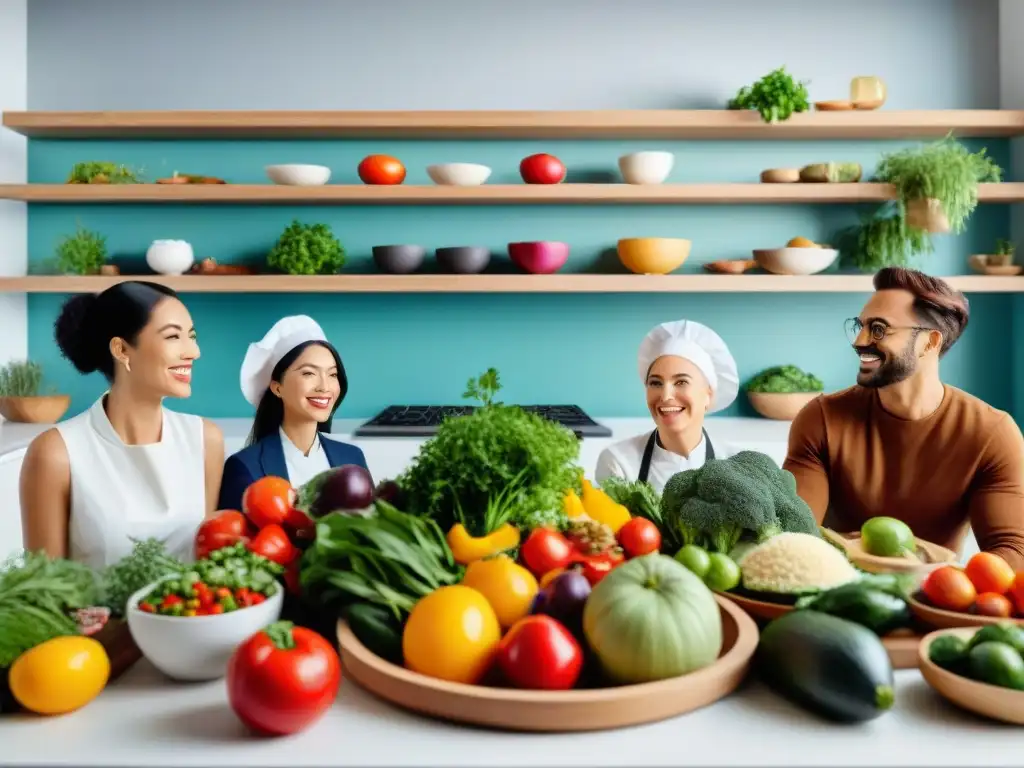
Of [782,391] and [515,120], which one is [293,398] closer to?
[515,120]

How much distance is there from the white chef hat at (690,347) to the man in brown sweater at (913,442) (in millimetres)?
374

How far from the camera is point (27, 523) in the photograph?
1756 millimetres

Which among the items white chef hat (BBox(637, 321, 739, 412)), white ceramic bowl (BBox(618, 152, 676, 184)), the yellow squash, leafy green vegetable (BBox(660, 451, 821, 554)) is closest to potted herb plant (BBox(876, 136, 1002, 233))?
white ceramic bowl (BBox(618, 152, 676, 184))

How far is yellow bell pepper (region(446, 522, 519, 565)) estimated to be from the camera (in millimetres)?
1099

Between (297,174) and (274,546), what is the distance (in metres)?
2.64

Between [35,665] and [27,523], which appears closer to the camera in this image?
[35,665]

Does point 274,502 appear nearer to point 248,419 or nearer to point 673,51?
point 248,419

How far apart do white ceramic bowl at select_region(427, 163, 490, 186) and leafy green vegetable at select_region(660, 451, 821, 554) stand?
2.40 meters

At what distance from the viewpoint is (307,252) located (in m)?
3.56

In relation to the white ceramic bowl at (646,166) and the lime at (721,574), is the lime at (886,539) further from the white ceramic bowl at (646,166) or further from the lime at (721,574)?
the white ceramic bowl at (646,166)

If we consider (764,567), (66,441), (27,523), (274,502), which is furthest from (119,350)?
(764,567)

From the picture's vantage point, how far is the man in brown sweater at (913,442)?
203cm

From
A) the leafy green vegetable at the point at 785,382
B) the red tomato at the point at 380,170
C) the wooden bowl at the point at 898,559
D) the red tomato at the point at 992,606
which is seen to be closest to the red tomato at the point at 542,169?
the red tomato at the point at 380,170

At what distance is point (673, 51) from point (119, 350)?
2.82m
